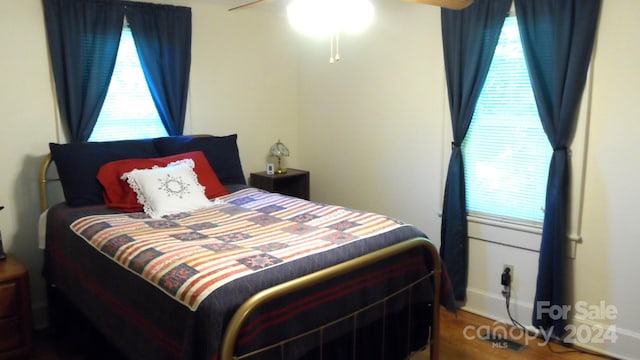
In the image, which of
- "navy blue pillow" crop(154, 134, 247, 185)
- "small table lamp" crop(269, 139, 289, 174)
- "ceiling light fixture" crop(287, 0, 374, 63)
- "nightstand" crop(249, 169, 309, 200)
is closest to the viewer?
"ceiling light fixture" crop(287, 0, 374, 63)

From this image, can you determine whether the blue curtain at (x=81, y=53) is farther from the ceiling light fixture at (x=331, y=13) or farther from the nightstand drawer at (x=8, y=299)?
the ceiling light fixture at (x=331, y=13)

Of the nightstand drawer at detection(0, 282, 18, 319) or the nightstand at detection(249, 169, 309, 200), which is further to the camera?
the nightstand at detection(249, 169, 309, 200)

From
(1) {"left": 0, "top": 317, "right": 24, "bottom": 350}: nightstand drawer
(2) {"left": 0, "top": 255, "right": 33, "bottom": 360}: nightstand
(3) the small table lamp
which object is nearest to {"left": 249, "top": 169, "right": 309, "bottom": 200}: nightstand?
(3) the small table lamp

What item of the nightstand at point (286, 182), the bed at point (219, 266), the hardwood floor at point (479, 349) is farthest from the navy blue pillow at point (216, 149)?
the hardwood floor at point (479, 349)

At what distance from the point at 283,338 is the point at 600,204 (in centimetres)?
193

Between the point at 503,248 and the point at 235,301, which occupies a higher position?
the point at 235,301

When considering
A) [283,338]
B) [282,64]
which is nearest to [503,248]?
[283,338]

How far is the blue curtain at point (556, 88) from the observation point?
2676mm

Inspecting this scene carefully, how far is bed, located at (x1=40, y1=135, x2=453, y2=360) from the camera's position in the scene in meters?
1.77

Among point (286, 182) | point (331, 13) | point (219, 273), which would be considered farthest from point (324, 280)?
point (286, 182)

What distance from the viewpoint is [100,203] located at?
3.02 metres

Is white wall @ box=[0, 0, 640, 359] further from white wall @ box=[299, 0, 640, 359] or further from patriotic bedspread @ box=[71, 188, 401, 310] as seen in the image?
patriotic bedspread @ box=[71, 188, 401, 310]

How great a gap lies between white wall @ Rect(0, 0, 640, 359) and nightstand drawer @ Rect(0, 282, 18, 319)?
534 mm

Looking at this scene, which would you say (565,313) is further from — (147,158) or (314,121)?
(147,158)
